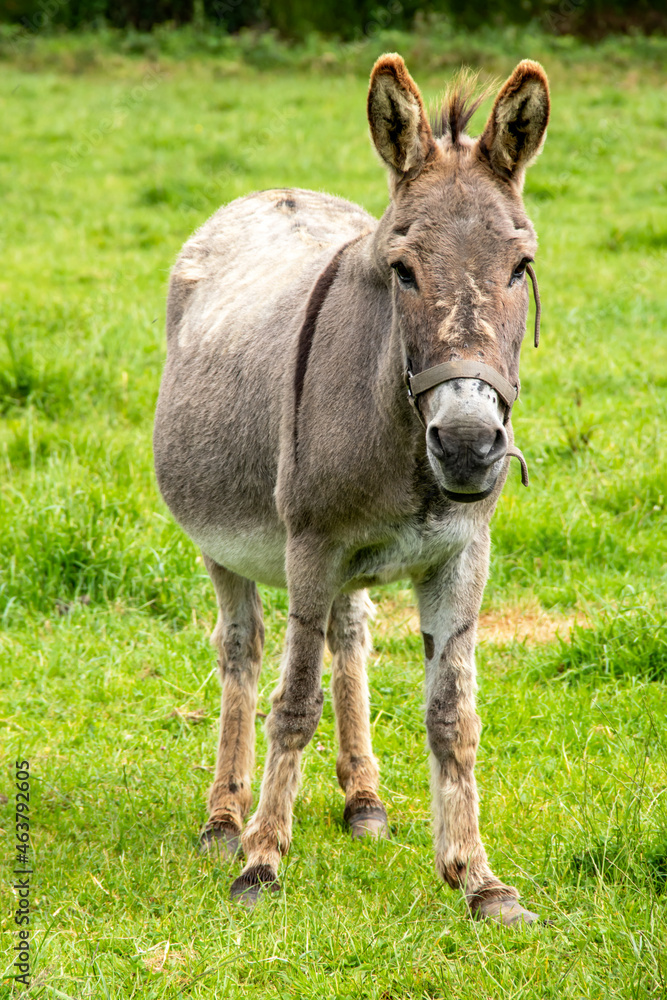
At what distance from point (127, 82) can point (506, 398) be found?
634 inches

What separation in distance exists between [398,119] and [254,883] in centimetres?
216

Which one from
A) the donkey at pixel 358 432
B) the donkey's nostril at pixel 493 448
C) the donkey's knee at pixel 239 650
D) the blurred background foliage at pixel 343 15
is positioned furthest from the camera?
the blurred background foliage at pixel 343 15

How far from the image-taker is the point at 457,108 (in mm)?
2723

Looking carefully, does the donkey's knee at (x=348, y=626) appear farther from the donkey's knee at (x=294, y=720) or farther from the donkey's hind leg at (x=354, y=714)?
the donkey's knee at (x=294, y=720)

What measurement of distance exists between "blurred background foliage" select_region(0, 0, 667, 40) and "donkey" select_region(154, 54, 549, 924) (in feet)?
58.9

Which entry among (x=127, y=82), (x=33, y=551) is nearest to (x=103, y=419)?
(x=33, y=551)

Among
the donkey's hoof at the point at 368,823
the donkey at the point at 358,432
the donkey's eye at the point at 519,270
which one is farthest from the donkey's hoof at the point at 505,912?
the donkey's eye at the point at 519,270

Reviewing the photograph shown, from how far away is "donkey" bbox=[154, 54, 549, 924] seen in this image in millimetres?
2449

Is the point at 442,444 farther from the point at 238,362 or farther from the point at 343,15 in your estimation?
the point at 343,15

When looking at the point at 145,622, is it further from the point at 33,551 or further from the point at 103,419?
the point at 103,419

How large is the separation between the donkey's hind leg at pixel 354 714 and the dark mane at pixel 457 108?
5.51 feet

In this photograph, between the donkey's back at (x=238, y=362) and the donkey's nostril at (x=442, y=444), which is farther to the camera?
the donkey's back at (x=238, y=362)

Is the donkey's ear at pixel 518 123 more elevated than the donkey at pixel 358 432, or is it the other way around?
the donkey's ear at pixel 518 123

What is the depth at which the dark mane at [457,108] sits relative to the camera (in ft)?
8.91
